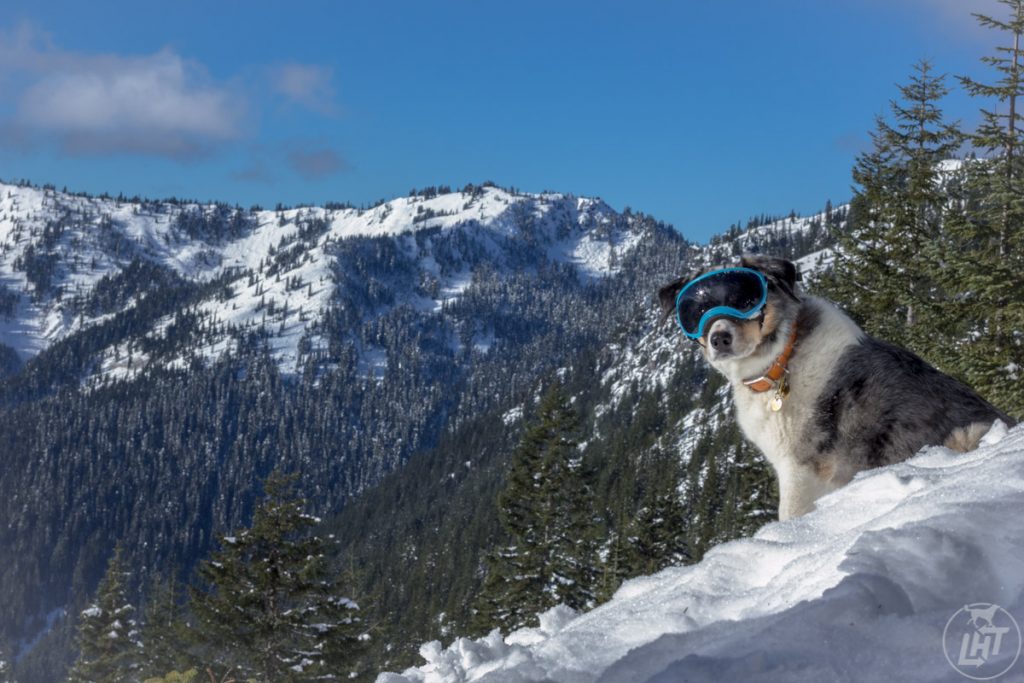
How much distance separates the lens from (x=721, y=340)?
540 cm

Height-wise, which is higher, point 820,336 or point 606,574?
point 820,336

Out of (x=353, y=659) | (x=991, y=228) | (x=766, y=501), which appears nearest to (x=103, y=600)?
(x=353, y=659)

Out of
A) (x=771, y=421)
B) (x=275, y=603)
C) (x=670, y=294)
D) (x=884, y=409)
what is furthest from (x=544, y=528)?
(x=884, y=409)

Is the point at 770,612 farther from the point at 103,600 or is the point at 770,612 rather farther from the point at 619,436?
the point at 619,436

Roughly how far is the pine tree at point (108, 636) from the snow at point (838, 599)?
36.2 meters

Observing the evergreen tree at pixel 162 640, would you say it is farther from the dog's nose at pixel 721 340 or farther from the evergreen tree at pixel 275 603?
the dog's nose at pixel 721 340

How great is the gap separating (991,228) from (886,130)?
7604 mm

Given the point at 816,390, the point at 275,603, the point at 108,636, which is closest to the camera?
the point at 816,390

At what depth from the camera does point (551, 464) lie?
94.0ft

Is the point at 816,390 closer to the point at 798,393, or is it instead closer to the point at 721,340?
the point at 798,393

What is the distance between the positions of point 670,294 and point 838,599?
4.12 m

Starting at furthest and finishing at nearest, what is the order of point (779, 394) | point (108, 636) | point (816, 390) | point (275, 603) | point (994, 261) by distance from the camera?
point (108, 636) → point (275, 603) → point (994, 261) → point (779, 394) → point (816, 390)

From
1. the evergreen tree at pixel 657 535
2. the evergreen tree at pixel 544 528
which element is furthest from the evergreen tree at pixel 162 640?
the evergreen tree at pixel 657 535

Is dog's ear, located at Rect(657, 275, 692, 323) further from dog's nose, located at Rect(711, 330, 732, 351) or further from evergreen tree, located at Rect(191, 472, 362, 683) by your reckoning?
evergreen tree, located at Rect(191, 472, 362, 683)
